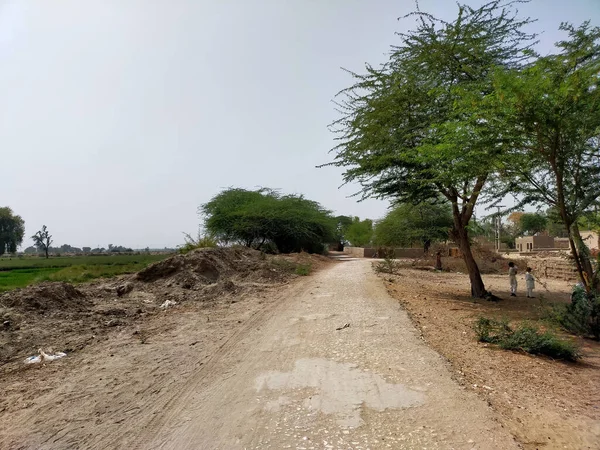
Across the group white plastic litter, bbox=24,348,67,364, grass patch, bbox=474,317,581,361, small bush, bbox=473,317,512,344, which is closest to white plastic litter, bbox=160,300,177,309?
white plastic litter, bbox=24,348,67,364

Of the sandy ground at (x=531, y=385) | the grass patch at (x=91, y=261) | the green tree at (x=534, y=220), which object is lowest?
the sandy ground at (x=531, y=385)

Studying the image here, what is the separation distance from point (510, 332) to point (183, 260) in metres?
12.0

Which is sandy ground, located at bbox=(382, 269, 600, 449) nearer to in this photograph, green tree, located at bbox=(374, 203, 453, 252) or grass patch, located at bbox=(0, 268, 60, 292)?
grass patch, located at bbox=(0, 268, 60, 292)

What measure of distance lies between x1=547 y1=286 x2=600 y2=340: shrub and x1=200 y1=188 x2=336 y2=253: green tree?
28.0 metres

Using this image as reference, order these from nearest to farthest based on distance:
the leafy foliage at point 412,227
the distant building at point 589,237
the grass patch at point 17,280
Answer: the distant building at point 589,237
the grass patch at point 17,280
the leafy foliage at point 412,227

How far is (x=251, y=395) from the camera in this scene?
475 cm

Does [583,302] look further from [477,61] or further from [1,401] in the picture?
[1,401]

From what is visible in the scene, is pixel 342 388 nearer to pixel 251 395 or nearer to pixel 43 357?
pixel 251 395

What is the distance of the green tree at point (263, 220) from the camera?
36.2 m

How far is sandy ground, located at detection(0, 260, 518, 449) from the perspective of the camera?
12.5 ft

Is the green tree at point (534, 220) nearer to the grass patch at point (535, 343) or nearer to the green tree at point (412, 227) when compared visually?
the grass patch at point (535, 343)

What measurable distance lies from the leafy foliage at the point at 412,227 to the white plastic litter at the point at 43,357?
26.9m

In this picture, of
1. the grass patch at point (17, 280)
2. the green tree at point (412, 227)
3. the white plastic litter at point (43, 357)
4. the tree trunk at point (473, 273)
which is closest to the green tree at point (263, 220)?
the green tree at point (412, 227)

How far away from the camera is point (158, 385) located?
17.3 feet
